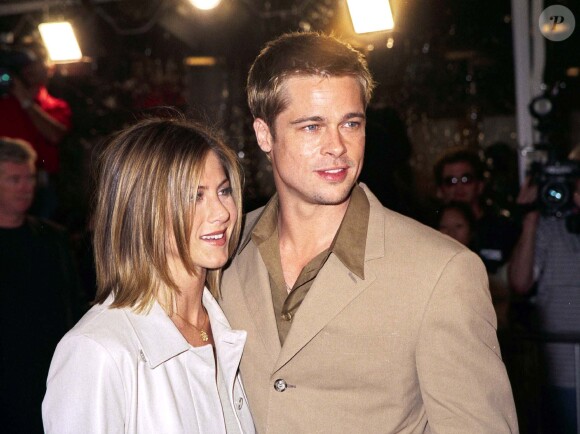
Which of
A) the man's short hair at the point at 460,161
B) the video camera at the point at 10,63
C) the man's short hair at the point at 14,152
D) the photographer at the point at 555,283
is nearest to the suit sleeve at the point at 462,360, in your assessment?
the photographer at the point at 555,283

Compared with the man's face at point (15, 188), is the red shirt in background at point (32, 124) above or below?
above

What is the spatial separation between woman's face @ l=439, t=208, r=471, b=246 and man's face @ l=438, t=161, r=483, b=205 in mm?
248

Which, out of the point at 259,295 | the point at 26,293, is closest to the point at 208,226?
the point at 259,295

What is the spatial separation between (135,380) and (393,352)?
0.67 m

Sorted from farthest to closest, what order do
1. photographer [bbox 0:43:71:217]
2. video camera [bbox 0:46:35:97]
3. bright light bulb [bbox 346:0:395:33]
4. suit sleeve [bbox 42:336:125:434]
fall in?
photographer [bbox 0:43:71:217] < video camera [bbox 0:46:35:97] < bright light bulb [bbox 346:0:395:33] < suit sleeve [bbox 42:336:125:434]

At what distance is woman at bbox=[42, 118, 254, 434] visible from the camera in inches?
67.6

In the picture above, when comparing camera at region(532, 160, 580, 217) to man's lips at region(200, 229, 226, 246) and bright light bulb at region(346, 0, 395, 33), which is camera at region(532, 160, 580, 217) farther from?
man's lips at region(200, 229, 226, 246)

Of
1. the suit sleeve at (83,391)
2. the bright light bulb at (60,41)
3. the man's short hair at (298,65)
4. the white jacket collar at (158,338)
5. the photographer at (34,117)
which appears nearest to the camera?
the suit sleeve at (83,391)

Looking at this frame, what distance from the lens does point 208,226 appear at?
2.05 m

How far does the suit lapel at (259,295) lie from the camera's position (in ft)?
6.93

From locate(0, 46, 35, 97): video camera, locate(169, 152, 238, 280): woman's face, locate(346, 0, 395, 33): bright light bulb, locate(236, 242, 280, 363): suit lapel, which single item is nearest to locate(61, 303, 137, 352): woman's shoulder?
locate(169, 152, 238, 280): woman's face

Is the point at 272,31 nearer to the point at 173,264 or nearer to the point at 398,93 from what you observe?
the point at 398,93

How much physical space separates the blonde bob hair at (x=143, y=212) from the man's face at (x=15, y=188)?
213 centimetres

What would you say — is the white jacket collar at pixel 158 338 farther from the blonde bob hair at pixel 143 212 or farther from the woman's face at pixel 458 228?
the woman's face at pixel 458 228
